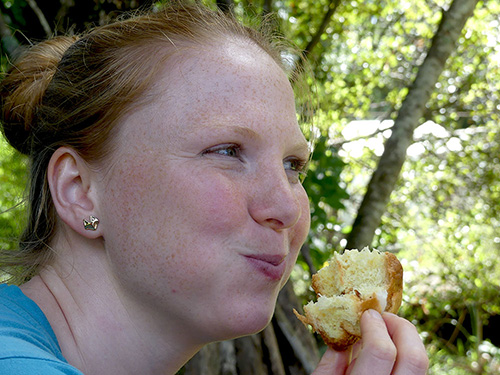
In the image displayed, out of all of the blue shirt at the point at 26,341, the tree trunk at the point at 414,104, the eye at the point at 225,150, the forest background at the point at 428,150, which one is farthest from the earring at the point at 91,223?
the forest background at the point at 428,150

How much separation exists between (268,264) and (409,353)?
0.48 m

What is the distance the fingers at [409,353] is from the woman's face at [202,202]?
391 millimetres

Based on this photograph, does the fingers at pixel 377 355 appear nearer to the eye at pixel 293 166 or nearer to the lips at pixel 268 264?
the lips at pixel 268 264

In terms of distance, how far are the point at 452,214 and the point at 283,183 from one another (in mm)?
5898

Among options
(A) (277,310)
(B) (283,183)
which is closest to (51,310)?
(B) (283,183)

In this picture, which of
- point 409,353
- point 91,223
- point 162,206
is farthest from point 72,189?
point 409,353

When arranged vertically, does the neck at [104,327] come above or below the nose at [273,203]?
below

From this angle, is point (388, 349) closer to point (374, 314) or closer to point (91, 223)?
point (374, 314)

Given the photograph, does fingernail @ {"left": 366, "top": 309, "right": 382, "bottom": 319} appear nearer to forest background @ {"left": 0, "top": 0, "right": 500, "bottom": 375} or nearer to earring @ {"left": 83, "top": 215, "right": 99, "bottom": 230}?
earring @ {"left": 83, "top": 215, "right": 99, "bottom": 230}

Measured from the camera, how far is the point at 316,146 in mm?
3977

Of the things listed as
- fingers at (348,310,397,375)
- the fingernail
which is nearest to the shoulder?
fingers at (348,310,397,375)

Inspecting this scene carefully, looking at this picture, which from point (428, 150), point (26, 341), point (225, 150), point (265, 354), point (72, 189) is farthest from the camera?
point (428, 150)

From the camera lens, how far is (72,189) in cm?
162

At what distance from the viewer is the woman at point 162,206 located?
1.42 metres
